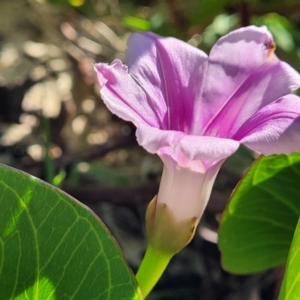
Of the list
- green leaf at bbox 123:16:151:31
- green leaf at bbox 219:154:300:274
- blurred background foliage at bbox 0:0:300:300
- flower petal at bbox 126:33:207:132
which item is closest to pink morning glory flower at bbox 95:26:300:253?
flower petal at bbox 126:33:207:132

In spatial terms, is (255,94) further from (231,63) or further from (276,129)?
(276,129)

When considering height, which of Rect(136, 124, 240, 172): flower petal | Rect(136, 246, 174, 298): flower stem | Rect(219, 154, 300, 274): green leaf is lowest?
Rect(219, 154, 300, 274): green leaf

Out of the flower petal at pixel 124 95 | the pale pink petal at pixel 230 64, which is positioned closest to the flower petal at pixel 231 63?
the pale pink petal at pixel 230 64

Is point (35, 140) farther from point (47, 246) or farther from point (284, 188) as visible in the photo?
point (47, 246)

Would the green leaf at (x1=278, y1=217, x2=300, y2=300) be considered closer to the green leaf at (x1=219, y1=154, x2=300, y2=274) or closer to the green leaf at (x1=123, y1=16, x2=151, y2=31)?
the green leaf at (x1=219, y1=154, x2=300, y2=274)

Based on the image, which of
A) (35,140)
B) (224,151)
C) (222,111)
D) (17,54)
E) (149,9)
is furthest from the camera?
(149,9)

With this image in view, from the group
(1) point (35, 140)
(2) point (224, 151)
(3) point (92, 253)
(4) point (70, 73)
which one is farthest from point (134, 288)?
(4) point (70, 73)

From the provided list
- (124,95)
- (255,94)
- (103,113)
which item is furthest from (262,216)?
(103,113)
